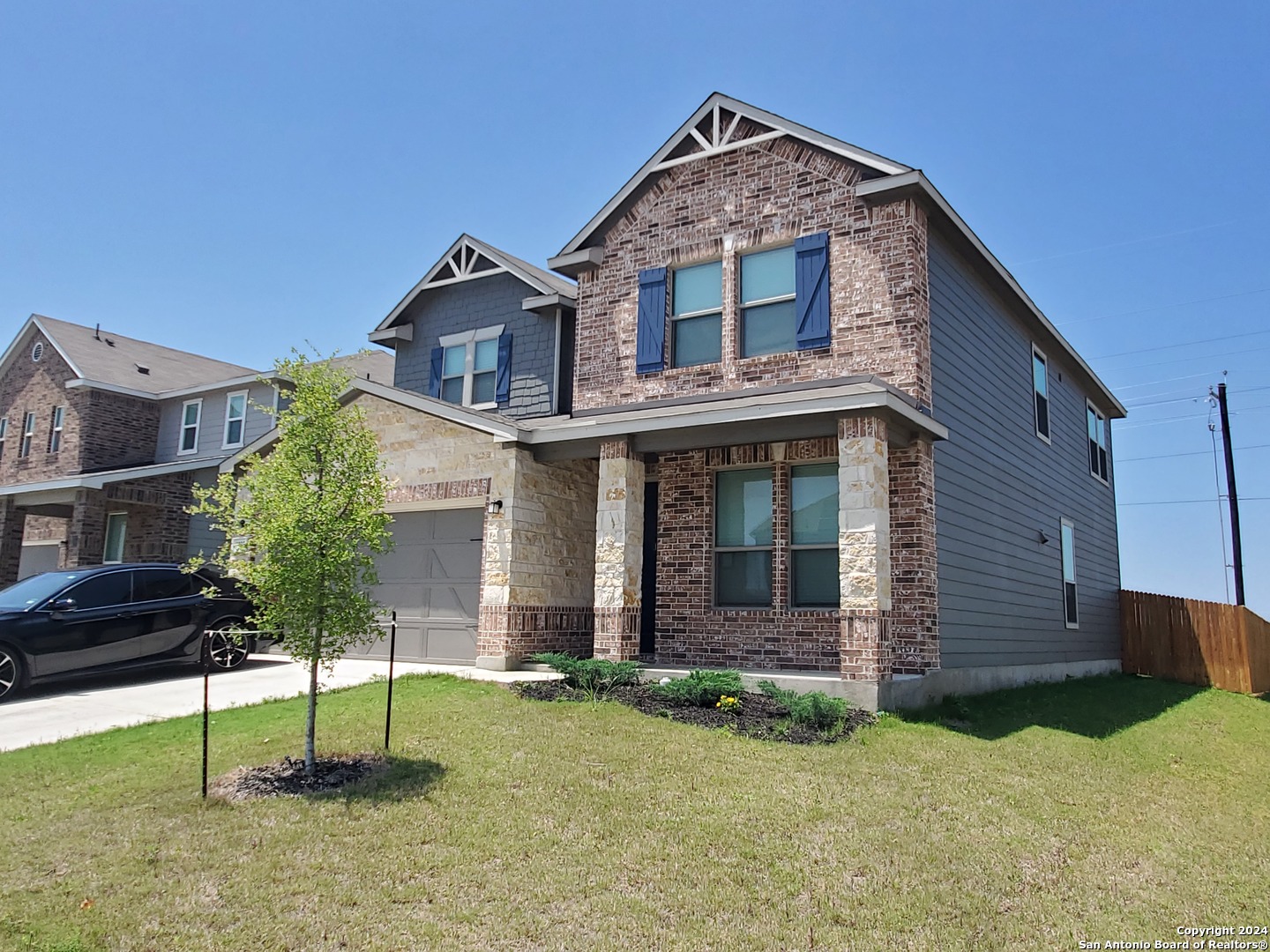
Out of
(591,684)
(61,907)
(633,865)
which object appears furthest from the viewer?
(591,684)

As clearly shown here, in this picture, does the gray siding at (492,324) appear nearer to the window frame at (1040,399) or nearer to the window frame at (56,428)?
the window frame at (1040,399)

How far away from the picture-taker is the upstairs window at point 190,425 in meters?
21.8

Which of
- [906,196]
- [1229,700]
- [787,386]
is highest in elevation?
[906,196]

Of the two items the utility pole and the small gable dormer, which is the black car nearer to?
the small gable dormer

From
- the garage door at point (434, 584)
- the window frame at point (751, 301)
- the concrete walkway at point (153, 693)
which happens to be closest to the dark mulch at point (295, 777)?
the concrete walkway at point (153, 693)

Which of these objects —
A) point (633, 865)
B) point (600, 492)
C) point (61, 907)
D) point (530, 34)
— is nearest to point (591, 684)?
point (600, 492)

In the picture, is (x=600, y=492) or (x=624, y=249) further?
(x=624, y=249)

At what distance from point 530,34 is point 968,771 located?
9.45 m

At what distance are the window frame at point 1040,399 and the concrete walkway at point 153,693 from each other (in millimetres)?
9520

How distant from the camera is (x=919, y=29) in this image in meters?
10.7

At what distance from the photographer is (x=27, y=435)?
2336 cm

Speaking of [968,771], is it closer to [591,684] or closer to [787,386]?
[591,684]

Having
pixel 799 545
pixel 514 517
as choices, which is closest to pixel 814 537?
pixel 799 545

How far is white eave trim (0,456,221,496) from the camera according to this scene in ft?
61.5
